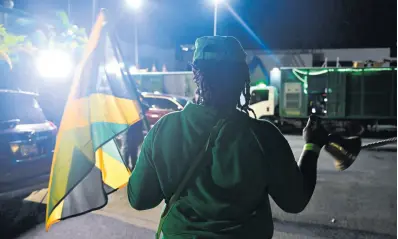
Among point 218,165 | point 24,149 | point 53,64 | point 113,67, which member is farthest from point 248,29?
point 218,165

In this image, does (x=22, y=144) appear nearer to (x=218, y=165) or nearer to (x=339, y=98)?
(x=218, y=165)

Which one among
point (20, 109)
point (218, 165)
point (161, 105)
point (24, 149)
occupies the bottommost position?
point (24, 149)

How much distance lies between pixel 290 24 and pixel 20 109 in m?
31.4

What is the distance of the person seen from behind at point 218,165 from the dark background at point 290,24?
30568mm

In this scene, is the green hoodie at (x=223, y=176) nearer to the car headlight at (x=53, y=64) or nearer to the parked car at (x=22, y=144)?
the parked car at (x=22, y=144)

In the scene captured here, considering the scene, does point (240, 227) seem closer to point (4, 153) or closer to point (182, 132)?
point (182, 132)

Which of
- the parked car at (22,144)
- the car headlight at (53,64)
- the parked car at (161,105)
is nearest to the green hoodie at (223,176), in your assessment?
the parked car at (22,144)

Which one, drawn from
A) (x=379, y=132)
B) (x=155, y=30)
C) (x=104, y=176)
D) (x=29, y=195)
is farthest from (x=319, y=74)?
(x=155, y=30)

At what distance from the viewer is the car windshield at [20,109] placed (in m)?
6.10

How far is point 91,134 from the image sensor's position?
2.33 m

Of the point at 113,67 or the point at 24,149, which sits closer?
the point at 113,67

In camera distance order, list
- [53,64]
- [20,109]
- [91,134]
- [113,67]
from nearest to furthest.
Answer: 1. [91,134]
2. [113,67]
3. [20,109]
4. [53,64]

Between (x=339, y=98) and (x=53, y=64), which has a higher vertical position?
(x=53, y=64)

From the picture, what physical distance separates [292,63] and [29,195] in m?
26.4
